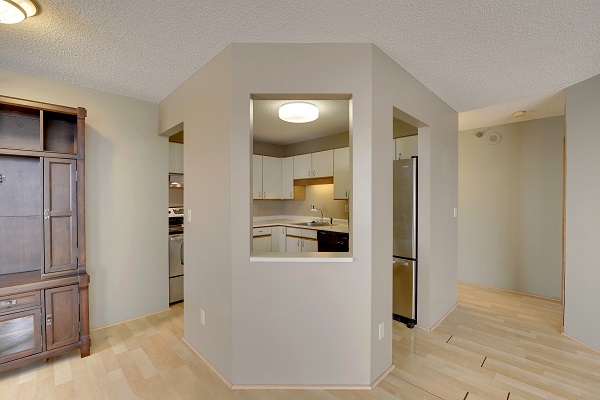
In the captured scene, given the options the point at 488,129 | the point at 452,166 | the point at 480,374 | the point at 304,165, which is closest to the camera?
the point at 480,374

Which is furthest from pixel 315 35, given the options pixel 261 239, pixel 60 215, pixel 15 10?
pixel 261 239

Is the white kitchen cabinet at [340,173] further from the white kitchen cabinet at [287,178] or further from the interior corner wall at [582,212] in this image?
the interior corner wall at [582,212]

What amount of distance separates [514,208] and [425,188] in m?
2.04

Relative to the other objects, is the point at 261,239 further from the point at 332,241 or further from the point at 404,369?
the point at 404,369

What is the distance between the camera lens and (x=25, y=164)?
8.08 ft

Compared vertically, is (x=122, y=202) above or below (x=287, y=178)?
below

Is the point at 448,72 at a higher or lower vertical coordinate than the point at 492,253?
higher

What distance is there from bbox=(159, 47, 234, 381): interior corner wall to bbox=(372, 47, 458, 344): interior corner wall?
1099 millimetres

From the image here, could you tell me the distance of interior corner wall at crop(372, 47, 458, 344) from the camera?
2037mm

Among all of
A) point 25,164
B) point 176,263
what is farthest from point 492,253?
point 25,164

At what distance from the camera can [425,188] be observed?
9.41ft

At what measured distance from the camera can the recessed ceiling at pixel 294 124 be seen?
10.3 feet

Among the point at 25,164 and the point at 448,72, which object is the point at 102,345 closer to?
the point at 25,164

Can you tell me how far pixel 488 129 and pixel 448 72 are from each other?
226 cm
